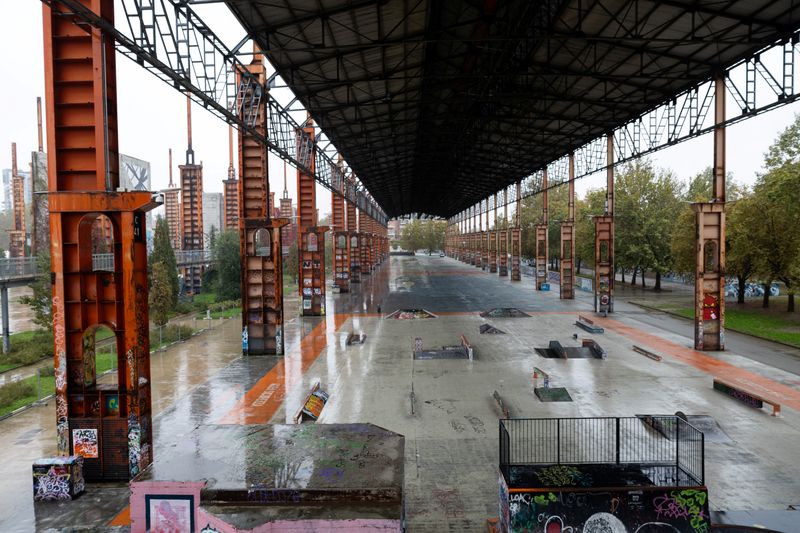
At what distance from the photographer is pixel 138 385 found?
11531mm

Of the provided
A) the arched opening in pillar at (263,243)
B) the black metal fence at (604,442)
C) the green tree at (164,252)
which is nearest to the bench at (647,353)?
the black metal fence at (604,442)

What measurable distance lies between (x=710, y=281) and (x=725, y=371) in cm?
571

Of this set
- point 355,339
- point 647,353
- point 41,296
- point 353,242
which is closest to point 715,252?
point 647,353

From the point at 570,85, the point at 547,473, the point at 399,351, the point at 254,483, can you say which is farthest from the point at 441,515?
the point at 570,85

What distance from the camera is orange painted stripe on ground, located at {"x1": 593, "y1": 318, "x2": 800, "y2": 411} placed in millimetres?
17384

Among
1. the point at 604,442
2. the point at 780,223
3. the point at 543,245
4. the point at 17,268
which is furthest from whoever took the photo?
the point at 543,245

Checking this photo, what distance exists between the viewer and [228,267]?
46.8 metres

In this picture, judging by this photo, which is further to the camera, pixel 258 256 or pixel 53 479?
pixel 258 256

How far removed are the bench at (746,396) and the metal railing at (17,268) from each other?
32.4 metres

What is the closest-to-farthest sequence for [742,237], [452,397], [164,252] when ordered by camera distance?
[452,397]
[742,237]
[164,252]

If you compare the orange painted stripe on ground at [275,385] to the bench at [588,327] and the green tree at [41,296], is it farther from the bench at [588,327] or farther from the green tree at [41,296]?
the bench at [588,327]

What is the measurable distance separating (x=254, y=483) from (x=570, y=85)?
2817cm

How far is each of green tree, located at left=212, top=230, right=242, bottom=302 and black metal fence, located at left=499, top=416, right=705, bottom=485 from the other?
37529mm

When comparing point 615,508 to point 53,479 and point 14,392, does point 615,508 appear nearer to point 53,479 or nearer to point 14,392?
point 53,479
